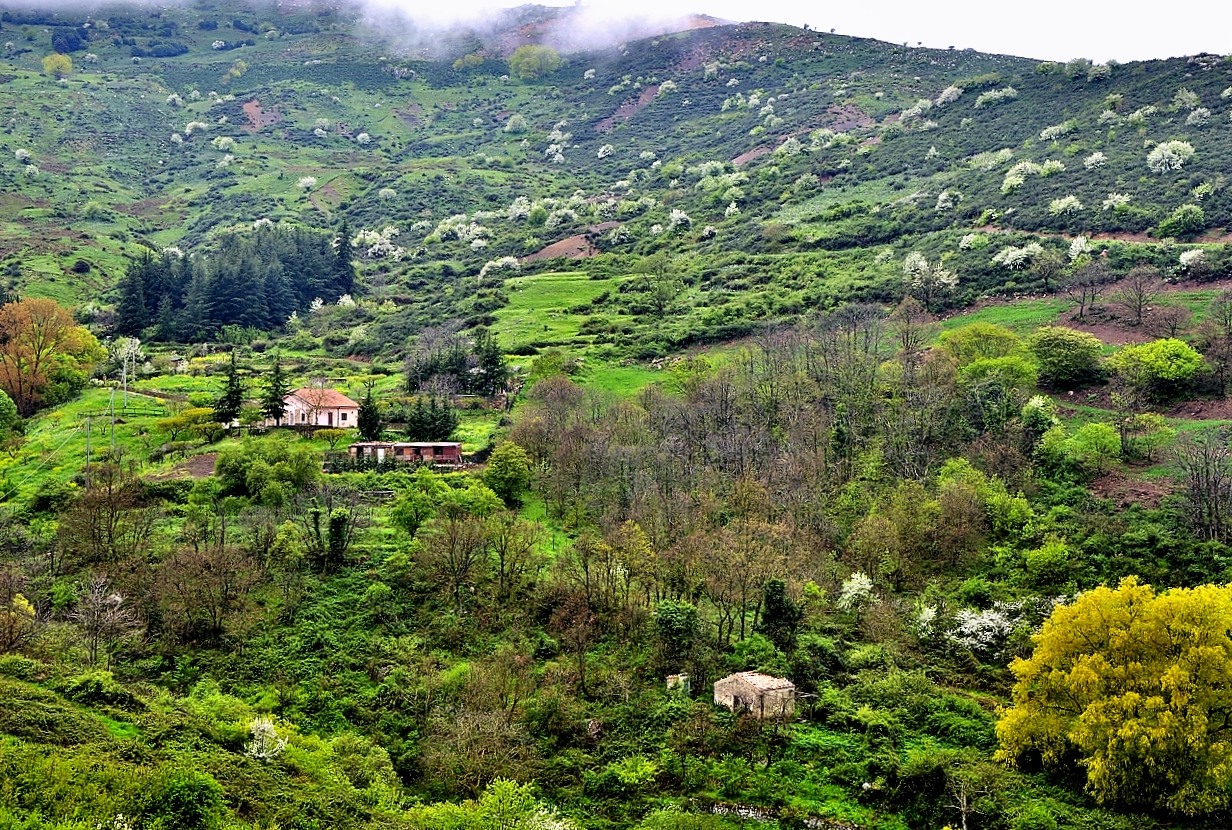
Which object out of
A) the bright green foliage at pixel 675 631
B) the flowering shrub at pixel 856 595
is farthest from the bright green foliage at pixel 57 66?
the flowering shrub at pixel 856 595

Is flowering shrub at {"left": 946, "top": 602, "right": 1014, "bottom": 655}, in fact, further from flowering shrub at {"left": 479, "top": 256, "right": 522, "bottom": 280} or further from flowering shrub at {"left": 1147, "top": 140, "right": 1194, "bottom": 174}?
flowering shrub at {"left": 479, "top": 256, "right": 522, "bottom": 280}

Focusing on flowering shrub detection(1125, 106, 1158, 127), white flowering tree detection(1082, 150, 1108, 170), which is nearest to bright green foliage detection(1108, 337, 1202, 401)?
white flowering tree detection(1082, 150, 1108, 170)

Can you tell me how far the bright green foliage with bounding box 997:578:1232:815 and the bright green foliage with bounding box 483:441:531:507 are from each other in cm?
2696

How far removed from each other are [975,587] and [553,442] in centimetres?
2486

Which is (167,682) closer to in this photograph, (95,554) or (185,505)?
(95,554)

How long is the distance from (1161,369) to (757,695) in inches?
1249

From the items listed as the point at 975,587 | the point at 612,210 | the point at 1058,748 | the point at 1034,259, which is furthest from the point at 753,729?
the point at 612,210

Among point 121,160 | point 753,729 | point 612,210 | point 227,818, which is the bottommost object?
point 753,729

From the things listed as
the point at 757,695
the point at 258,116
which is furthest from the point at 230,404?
the point at 258,116

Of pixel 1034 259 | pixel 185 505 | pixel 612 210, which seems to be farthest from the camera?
pixel 612 210

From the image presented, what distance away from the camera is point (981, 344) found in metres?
58.6

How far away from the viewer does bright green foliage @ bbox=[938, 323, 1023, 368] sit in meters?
58.0

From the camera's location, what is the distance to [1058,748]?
102 ft

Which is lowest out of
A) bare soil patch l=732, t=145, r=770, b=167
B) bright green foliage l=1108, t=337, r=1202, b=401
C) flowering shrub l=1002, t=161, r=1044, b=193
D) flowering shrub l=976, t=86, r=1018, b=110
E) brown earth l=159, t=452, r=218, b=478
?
brown earth l=159, t=452, r=218, b=478
